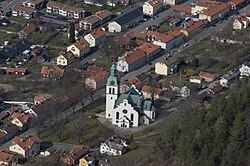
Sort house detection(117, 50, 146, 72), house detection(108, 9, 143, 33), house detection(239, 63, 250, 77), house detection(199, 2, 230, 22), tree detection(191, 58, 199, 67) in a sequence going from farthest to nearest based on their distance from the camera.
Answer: house detection(199, 2, 230, 22), house detection(108, 9, 143, 33), house detection(117, 50, 146, 72), tree detection(191, 58, 199, 67), house detection(239, 63, 250, 77)

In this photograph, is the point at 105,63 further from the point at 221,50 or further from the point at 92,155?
the point at 92,155

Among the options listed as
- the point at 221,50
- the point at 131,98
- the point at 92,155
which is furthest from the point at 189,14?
the point at 92,155

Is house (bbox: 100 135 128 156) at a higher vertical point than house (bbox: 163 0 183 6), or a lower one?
higher

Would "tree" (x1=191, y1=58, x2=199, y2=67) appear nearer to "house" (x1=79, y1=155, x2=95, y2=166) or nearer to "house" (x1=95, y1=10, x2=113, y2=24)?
"house" (x1=95, y1=10, x2=113, y2=24)

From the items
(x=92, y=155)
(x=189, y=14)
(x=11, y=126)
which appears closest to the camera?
(x=92, y=155)

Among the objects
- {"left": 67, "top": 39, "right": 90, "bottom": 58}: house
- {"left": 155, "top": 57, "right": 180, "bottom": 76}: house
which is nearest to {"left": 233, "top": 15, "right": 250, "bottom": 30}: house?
{"left": 155, "top": 57, "right": 180, "bottom": 76}: house

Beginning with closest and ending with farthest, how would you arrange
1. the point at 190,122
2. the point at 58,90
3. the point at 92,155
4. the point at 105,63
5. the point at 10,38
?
the point at 190,122, the point at 92,155, the point at 58,90, the point at 105,63, the point at 10,38

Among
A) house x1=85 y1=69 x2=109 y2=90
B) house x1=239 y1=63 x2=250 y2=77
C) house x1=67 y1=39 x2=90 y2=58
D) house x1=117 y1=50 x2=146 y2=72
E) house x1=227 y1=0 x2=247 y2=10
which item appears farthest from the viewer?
house x1=227 y1=0 x2=247 y2=10
